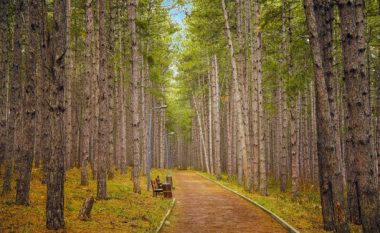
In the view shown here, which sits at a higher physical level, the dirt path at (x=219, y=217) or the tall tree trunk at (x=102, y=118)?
the tall tree trunk at (x=102, y=118)

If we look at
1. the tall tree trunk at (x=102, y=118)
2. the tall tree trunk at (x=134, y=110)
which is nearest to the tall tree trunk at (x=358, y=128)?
the tall tree trunk at (x=102, y=118)

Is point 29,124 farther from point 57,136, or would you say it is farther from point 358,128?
point 358,128

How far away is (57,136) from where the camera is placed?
8.35 meters

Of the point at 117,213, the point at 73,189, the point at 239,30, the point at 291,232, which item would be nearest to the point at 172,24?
the point at 239,30

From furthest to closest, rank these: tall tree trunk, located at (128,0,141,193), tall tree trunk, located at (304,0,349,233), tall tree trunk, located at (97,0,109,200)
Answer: tall tree trunk, located at (128,0,141,193), tall tree trunk, located at (97,0,109,200), tall tree trunk, located at (304,0,349,233)

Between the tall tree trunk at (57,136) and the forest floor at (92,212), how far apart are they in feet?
Answer: 1.44

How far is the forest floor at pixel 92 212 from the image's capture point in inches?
332

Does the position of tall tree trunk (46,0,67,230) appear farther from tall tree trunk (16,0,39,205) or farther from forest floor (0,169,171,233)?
tall tree trunk (16,0,39,205)

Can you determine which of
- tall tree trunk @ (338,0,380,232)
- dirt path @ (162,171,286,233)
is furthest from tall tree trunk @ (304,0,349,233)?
dirt path @ (162,171,286,233)

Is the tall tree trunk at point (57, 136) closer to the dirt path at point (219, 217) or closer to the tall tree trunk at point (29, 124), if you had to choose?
the tall tree trunk at point (29, 124)

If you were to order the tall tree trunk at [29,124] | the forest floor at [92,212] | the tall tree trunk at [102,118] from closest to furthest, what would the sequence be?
the forest floor at [92,212] → the tall tree trunk at [29,124] → the tall tree trunk at [102,118]

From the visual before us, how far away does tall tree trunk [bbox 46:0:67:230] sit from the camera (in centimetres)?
816

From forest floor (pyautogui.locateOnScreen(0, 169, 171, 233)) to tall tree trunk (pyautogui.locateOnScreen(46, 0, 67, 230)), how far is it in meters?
0.44

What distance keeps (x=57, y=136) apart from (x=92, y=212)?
376 centimetres
